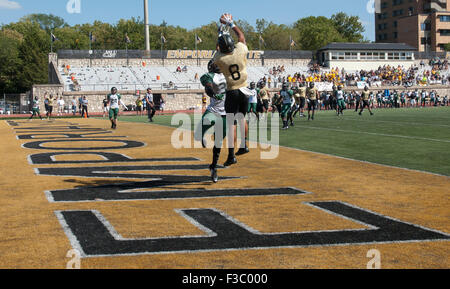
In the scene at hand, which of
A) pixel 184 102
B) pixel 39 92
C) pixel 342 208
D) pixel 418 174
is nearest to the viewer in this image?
pixel 342 208

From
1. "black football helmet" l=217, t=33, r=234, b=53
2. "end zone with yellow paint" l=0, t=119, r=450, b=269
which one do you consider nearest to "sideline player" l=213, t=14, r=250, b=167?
"black football helmet" l=217, t=33, r=234, b=53

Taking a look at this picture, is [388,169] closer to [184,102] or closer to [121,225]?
[121,225]

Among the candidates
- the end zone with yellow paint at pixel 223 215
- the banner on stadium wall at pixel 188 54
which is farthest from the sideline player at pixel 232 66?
the banner on stadium wall at pixel 188 54

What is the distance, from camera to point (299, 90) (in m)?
25.4

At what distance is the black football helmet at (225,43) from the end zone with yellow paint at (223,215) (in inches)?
83.9

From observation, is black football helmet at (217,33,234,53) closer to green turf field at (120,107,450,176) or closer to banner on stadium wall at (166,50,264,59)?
green turf field at (120,107,450,176)

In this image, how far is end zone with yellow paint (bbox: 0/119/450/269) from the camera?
4.73m

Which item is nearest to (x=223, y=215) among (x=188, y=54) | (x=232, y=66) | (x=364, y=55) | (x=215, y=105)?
(x=232, y=66)

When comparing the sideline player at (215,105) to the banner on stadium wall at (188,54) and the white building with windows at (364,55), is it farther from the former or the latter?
the white building with windows at (364,55)

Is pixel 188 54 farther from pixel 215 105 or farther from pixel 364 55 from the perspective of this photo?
pixel 215 105

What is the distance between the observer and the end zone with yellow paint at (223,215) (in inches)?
186

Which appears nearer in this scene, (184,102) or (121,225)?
(121,225)

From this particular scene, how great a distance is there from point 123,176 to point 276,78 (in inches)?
2222

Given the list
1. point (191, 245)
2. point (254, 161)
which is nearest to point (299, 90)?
point (254, 161)
